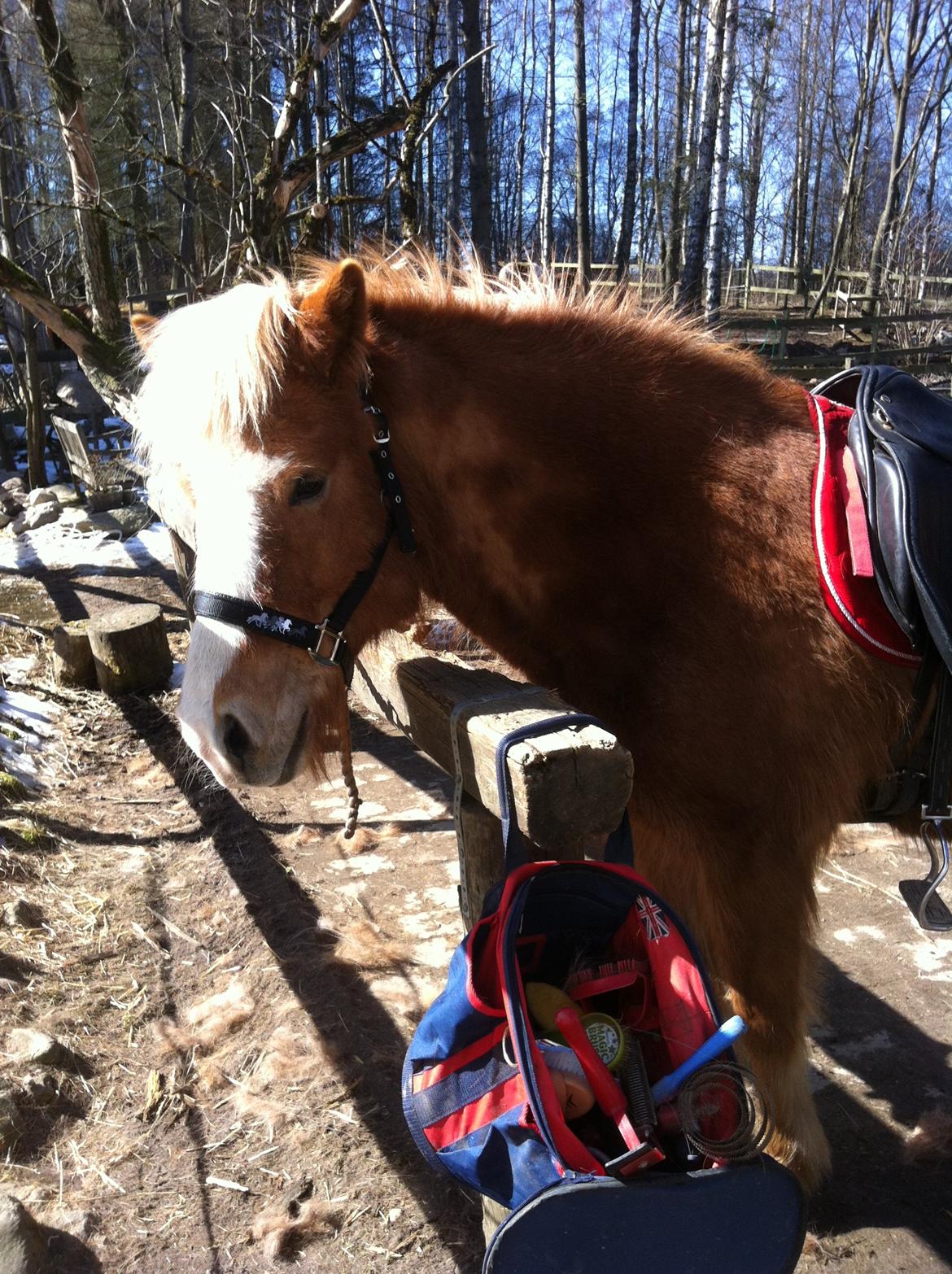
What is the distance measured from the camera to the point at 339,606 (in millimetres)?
1844

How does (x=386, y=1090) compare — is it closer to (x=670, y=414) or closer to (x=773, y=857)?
(x=773, y=857)

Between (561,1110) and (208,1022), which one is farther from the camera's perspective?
(208,1022)

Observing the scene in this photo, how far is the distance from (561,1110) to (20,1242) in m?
1.70

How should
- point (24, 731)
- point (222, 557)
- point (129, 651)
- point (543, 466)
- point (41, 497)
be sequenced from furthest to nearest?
point (41, 497) < point (129, 651) < point (24, 731) < point (543, 466) < point (222, 557)

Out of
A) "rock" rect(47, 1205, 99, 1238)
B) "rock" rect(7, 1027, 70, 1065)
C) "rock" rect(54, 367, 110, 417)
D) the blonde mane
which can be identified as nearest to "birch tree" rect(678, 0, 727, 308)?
"rock" rect(54, 367, 110, 417)

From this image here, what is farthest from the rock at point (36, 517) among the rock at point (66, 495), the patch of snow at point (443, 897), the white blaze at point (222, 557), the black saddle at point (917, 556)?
the black saddle at point (917, 556)

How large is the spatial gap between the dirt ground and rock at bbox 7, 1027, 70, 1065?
3 cm

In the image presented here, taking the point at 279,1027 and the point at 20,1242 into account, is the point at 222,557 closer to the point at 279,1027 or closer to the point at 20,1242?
the point at 20,1242

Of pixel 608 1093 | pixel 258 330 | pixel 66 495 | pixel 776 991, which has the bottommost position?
pixel 66 495

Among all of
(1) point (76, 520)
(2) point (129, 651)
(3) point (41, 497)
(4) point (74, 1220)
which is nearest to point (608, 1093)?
(4) point (74, 1220)

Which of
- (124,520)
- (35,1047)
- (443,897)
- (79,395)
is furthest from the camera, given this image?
(79,395)

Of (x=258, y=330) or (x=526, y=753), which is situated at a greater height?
(x=258, y=330)

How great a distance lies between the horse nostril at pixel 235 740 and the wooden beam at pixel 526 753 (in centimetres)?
39

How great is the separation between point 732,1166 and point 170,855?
3.58 meters
